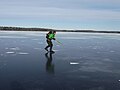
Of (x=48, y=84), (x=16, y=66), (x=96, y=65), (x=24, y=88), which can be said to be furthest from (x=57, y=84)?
(x=96, y=65)

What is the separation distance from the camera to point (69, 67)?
10.2 m

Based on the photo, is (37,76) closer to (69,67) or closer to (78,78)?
(78,78)

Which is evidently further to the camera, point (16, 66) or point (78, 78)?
point (16, 66)

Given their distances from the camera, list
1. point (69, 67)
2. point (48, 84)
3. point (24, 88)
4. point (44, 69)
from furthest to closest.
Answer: point (69, 67)
point (44, 69)
point (48, 84)
point (24, 88)

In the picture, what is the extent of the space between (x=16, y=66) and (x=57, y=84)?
3.24 m

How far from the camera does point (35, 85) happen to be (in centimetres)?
714

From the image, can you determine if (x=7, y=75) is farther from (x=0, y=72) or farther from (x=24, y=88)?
(x=24, y=88)

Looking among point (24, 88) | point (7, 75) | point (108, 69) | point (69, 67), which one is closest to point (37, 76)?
point (7, 75)

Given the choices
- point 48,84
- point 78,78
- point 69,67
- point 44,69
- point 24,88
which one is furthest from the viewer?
point 69,67

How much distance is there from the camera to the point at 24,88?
675 centimetres

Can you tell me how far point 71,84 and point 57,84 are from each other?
0.41 m

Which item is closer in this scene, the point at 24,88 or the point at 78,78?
the point at 24,88

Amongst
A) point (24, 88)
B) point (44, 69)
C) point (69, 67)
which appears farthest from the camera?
point (69, 67)

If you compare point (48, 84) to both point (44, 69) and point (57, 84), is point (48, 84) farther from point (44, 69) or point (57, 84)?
point (44, 69)
